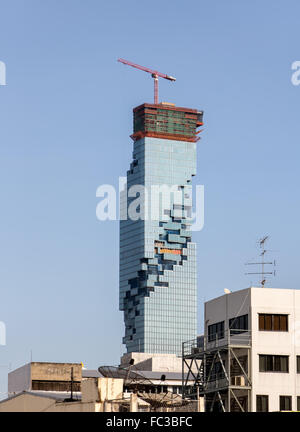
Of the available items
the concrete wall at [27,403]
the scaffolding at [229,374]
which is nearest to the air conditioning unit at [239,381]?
the scaffolding at [229,374]

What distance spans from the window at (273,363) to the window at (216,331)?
20.8ft

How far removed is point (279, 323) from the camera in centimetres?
10069

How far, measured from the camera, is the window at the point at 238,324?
100688 millimetres

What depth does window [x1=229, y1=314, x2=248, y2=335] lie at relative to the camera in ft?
330

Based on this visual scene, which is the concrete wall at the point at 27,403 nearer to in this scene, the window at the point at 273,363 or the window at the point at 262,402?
the window at the point at 262,402

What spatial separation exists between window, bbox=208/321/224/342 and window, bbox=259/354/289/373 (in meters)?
6.35

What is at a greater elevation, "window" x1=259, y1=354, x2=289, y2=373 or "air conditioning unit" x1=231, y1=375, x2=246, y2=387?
"window" x1=259, y1=354, x2=289, y2=373

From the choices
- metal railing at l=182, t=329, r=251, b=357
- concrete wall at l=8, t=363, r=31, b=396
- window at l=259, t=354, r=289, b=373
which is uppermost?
metal railing at l=182, t=329, r=251, b=357

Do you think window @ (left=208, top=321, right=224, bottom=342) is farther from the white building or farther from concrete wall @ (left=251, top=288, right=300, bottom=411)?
concrete wall @ (left=251, top=288, right=300, bottom=411)

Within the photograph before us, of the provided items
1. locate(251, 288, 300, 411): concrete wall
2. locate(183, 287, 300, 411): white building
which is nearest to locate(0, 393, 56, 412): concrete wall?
locate(183, 287, 300, 411): white building
